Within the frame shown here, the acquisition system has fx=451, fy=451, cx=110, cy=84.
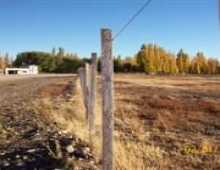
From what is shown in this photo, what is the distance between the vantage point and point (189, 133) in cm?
1327

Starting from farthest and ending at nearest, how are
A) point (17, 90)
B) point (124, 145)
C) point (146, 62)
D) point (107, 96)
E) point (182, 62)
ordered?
1. point (182, 62)
2. point (146, 62)
3. point (17, 90)
4. point (124, 145)
5. point (107, 96)

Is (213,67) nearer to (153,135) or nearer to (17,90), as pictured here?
(17,90)

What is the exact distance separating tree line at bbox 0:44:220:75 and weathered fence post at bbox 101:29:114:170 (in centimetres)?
13612

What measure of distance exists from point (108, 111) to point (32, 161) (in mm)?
1818

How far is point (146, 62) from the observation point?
5630 inches

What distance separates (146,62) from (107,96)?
453 feet

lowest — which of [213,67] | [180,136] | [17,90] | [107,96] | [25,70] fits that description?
[25,70]

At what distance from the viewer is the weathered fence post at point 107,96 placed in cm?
546

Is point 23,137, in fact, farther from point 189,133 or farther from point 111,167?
point 189,133

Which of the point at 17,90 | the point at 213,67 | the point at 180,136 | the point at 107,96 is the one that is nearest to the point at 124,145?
the point at 107,96

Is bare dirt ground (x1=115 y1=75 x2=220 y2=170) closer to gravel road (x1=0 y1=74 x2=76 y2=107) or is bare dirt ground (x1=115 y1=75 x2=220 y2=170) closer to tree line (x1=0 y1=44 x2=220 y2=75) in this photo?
gravel road (x1=0 y1=74 x2=76 y2=107)

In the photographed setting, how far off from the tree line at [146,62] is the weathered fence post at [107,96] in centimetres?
13612

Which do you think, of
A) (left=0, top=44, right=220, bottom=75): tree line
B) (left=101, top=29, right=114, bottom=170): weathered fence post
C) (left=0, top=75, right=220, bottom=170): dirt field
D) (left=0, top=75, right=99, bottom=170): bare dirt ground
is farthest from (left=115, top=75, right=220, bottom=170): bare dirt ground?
(left=0, top=44, right=220, bottom=75): tree line

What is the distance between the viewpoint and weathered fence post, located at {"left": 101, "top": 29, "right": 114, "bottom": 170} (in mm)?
5457
